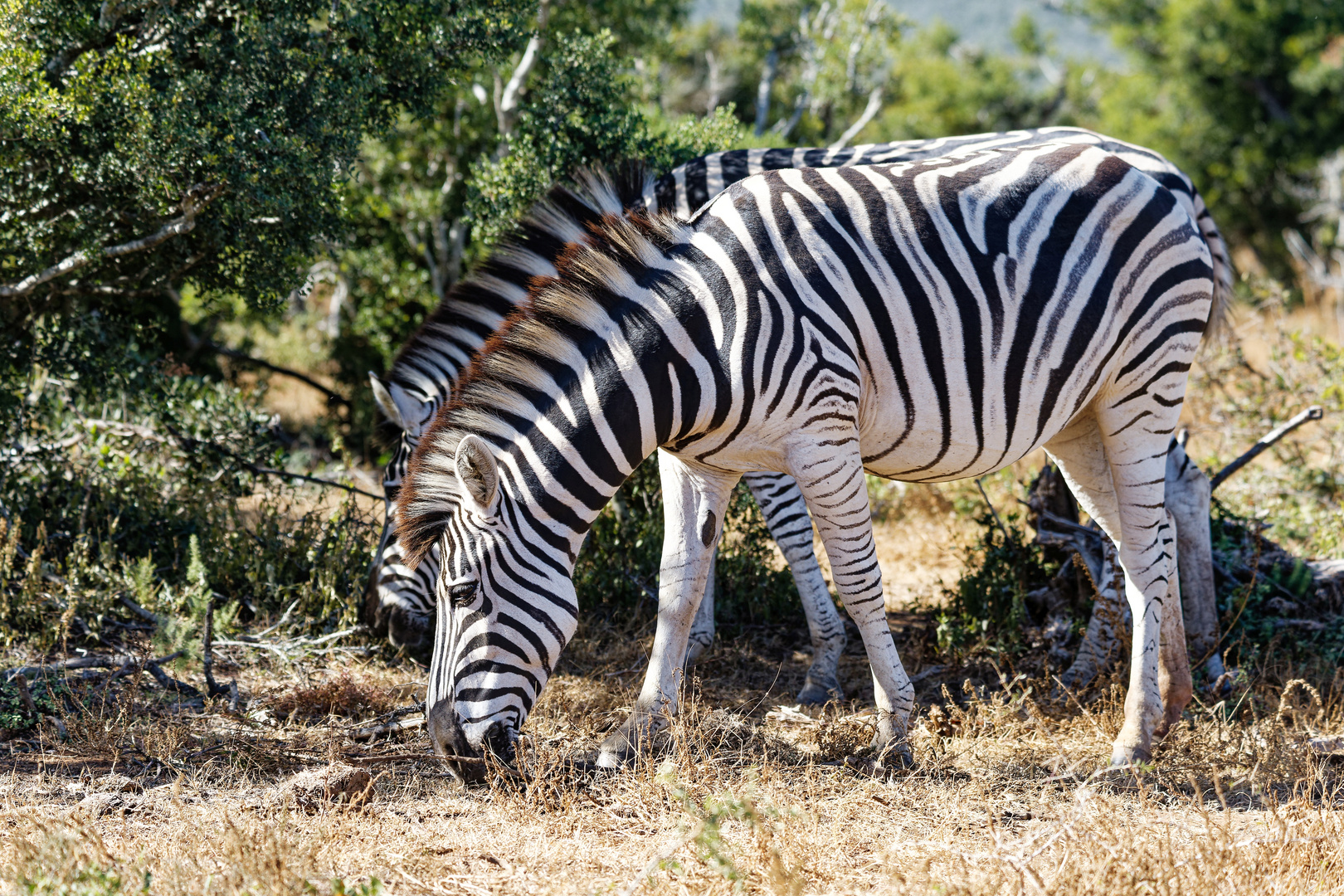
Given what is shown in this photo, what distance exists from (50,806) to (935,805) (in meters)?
3.27

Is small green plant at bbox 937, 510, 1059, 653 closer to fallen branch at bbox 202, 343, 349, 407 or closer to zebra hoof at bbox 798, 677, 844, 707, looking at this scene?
zebra hoof at bbox 798, 677, 844, 707

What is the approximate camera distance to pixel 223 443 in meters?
6.68

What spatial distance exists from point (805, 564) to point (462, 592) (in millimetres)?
2250

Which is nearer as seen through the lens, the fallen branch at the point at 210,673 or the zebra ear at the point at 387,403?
the fallen branch at the point at 210,673

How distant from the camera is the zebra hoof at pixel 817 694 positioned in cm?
536

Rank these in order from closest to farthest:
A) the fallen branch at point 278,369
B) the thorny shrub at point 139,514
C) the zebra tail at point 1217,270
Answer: the thorny shrub at point 139,514 → the zebra tail at point 1217,270 → the fallen branch at point 278,369

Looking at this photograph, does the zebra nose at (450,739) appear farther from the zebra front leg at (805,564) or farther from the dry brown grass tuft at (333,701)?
the zebra front leg at (805,564)

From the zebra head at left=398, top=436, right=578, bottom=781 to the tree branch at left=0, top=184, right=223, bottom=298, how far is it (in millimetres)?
2364

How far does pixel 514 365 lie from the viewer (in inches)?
151

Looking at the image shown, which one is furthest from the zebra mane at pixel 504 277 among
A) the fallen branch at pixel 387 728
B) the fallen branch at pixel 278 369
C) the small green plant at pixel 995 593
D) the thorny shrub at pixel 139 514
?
the small green plant at pixel 995 593

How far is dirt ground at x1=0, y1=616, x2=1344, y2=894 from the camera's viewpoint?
3.27 meters

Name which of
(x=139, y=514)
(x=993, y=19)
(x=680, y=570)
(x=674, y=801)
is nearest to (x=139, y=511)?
(x=139, y=514)

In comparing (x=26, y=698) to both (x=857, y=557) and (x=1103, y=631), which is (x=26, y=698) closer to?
(x=857, y=557)

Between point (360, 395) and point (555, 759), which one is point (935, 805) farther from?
point (360, 395)
